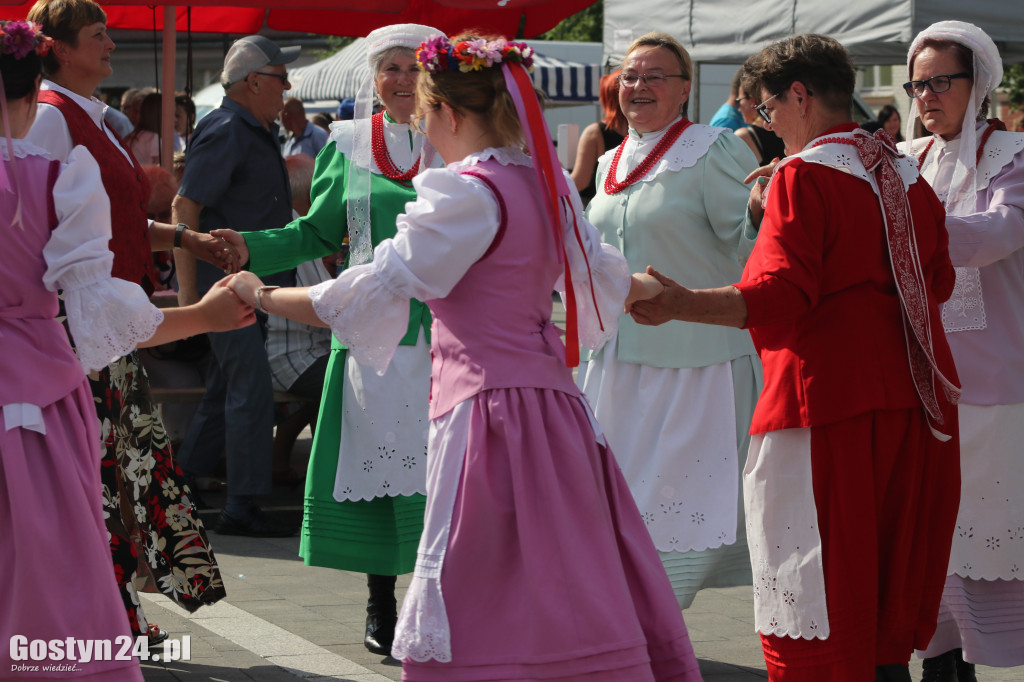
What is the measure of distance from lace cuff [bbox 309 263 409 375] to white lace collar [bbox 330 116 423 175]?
5.36 ft

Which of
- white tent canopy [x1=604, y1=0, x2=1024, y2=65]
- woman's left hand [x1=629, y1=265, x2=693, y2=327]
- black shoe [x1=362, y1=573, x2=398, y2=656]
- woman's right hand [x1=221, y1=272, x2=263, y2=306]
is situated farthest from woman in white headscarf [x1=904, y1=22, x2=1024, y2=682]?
white tent canopy [x1=604, y1=0, x2=1024, y2=65]

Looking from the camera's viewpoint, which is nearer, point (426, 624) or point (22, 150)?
point (426, 624)

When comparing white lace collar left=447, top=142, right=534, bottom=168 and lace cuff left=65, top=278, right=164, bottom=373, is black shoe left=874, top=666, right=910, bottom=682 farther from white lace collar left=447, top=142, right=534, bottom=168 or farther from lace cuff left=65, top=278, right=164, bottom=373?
lace cuff left=65, top=278, right=164, bottom=373

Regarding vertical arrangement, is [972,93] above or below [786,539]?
above

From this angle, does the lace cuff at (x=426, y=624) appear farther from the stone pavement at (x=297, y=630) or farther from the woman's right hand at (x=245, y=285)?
the stone pavement at (x=297, y=630)

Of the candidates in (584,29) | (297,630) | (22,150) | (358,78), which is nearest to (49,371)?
(22,150)

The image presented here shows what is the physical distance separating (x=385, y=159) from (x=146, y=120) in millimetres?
5696

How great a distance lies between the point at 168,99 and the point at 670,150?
3.28 m

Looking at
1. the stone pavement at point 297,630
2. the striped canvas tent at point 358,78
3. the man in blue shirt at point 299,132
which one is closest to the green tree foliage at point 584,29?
the striped canvas tent at point 358,78

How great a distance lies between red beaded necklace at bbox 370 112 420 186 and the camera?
Answer: 4.65 meters

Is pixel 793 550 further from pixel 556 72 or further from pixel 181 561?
pixel 556 72

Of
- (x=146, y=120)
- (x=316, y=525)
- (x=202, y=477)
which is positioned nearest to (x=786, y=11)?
(x=146, y=120)

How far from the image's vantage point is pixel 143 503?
4371 mm

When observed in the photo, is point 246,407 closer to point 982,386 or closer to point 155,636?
point 155,636
